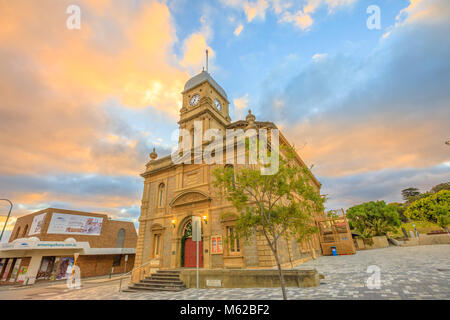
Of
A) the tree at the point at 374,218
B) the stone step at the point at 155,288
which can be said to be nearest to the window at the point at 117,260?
the stone step at the point at 155,288

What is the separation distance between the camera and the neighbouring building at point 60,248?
82.0 feet

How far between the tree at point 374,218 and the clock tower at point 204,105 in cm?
3071

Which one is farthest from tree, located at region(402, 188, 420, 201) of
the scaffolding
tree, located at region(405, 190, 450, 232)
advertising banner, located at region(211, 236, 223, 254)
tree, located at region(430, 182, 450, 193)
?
advertising banner, located at region(211, 236, 223, 254)

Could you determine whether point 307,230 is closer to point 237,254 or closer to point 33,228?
point 237,254

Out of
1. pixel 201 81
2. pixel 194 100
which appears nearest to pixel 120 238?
pixel 194 100

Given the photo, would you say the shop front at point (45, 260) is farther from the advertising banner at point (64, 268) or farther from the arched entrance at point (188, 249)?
the arched entrance at point (188, 249)

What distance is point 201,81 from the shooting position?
27.6 meters

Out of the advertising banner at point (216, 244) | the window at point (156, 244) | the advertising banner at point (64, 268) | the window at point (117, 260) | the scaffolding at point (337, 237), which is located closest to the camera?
the advertising banner at point (216, 244)

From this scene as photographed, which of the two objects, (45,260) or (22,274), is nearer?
(22,274)

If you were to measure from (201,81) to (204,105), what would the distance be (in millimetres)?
4317

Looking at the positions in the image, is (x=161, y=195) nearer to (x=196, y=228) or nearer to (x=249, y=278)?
(x=196, y=228)
